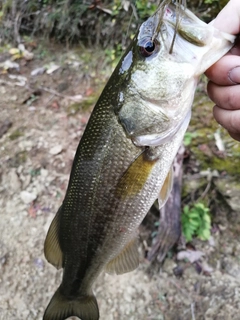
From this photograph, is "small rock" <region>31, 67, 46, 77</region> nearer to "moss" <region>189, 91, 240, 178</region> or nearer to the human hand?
"moss" <region>189, 91, 240, 178</region>

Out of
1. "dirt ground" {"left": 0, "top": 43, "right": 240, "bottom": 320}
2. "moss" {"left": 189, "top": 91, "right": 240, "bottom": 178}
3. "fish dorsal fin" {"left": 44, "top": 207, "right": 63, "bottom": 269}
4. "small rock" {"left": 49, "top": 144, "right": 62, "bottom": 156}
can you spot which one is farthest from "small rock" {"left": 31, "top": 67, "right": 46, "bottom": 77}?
"fish dorsal fin" {"left": 44, "top": 207, "right": 63, "bottom": 269}

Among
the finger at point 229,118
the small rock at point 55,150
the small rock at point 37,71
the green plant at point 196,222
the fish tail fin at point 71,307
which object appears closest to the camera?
the finger at point 229,118

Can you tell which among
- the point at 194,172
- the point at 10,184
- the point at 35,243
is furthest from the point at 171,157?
the point at 10,184

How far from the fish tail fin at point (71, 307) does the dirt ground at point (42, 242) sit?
0.77 m

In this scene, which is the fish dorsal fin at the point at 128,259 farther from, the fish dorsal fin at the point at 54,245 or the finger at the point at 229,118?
the finger at the point at 229,118

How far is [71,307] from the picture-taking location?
2049 millimetres

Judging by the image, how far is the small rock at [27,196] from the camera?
3320 mm

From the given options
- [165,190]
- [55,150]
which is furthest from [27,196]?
[165,190]

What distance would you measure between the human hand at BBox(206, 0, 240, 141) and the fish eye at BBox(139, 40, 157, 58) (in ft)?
0.81

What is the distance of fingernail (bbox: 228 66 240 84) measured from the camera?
133 centimetres

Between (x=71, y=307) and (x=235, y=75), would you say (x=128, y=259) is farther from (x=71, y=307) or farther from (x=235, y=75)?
(x=235, y=75)

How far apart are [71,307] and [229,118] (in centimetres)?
139

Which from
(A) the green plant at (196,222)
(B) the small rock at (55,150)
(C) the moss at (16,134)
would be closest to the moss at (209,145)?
(A) the green plant at (196,222)

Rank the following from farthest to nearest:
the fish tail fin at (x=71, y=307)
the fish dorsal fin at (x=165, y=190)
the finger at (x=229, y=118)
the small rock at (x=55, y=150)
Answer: the small rock at (x=55, y=150), the fish tail fin at (x=71, y=307), the fish dorsal fin at (x=165, y=190), the finger at (x=229, y=118)
